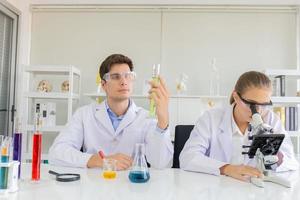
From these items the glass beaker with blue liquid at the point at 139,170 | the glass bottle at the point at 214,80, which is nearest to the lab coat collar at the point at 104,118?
the glass beaker with blue liquid at the point at 139,170

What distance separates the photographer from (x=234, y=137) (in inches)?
61.4

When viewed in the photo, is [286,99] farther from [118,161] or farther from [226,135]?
[118,161]

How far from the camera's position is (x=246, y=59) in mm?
3479

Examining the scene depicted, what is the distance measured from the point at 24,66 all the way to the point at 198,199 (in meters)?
2.82

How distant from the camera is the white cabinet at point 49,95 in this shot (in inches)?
125

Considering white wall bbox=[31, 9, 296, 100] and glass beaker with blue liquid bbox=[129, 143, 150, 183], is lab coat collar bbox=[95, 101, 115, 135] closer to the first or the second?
glass beaker with blue liquid bbox=[129, 143, 150, 183]

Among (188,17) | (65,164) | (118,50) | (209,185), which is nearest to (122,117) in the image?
(65,164)

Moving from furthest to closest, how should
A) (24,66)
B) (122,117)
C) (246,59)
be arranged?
(246,59) < (24,66) < (122,117)

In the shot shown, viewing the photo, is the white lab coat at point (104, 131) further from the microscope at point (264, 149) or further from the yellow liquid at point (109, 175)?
the microscope at point (264, 149)

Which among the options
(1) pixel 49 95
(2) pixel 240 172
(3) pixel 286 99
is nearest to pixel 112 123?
(2) pixel 240 172

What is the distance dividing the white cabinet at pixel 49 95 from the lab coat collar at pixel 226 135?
1943 mm

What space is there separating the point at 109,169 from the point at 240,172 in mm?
575

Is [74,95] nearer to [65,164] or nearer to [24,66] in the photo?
[24,66]

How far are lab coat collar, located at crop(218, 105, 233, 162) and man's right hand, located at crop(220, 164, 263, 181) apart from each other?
26 cm
